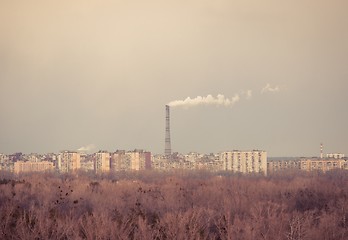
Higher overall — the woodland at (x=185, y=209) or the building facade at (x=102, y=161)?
the building facade at (x=102, y=161)

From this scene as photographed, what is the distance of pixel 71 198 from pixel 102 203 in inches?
129

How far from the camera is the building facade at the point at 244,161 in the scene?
7881 centimetres

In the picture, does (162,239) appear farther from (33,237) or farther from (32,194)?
(32,194)

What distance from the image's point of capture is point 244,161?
3125 inches

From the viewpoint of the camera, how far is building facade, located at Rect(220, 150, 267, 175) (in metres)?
78.8

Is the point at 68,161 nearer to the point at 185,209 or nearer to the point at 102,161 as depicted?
the point at 102,161

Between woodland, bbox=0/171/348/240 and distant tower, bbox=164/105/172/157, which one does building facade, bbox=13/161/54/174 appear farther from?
woodland, bbox=0/171/348/240

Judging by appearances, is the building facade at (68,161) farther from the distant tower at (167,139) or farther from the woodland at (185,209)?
the woodland at (185,209)

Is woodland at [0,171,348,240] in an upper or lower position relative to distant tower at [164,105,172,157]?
lower

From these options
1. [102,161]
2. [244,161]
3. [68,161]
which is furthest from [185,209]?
[68,161]

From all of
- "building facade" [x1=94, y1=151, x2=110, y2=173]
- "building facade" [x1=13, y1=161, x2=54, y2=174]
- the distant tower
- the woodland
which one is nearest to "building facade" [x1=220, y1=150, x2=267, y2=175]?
the distant tower

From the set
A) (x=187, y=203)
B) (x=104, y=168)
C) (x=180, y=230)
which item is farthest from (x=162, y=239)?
(x=104, y=168)

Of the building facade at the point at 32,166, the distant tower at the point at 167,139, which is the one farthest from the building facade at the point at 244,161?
the building facade at the point at 32,166

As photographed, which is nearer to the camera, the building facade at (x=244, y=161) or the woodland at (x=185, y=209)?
the woodland at (x=185, y=209)
